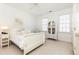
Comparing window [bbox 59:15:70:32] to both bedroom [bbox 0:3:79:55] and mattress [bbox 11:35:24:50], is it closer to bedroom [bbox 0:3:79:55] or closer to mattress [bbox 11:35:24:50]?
bedroom [bbox 0:3:79:55]

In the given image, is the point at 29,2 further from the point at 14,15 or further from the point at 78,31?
the point at 78,31

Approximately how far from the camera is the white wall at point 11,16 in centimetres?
154

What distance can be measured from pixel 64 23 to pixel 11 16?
1237 mm

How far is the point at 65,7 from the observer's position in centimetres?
157

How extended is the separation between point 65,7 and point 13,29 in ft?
4.16

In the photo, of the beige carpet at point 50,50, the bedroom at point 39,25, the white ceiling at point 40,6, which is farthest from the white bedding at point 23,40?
the white ceiling at point 40,6

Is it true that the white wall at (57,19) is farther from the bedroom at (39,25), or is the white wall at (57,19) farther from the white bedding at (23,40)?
the white bedding at (23,40)

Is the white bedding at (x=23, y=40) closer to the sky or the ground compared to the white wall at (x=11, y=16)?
closer to the ground

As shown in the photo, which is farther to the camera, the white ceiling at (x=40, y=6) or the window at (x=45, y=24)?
the window at (x=45, y=24)

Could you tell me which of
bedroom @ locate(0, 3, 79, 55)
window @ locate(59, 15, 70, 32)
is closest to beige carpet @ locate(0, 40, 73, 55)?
bedroom @ locate(0, 3, 79, 55)

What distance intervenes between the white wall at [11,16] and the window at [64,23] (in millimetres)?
714

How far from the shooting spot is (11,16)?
5.22 feet

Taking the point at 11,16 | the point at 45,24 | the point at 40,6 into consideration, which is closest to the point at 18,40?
the point at 11,16
